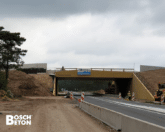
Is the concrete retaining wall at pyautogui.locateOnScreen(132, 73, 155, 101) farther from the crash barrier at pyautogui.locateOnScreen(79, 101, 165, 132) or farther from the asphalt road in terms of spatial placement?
the crash barrier at pyautogui.locateOnScreen(79, 101, 165, 132)

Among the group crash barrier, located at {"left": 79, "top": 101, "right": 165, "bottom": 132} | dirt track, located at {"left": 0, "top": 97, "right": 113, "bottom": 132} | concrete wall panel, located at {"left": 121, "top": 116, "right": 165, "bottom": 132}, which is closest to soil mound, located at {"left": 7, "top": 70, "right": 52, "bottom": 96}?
dirt track, located at {"left": 0, "top": 97, "right": 113, "bottom": 132}

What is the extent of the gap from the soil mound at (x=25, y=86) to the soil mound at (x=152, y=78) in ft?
71.4

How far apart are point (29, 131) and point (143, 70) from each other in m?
45.0

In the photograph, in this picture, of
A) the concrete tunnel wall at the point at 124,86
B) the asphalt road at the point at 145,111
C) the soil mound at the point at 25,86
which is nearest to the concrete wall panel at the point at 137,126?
the asphalt road at the point at 145,111

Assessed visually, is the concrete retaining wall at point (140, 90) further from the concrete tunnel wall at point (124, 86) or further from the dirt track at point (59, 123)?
the dirt track at point (59, 123)

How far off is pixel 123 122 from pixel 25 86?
39902mm

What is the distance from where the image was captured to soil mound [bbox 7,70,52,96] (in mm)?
44125

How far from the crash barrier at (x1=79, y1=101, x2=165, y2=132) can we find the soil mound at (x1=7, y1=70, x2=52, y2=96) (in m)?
33.8

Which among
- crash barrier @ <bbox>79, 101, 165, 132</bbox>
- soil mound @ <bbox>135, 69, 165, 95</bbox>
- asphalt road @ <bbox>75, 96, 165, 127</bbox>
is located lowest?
asphalt road @ <bbox>75, 96, 165, 127</bbox>

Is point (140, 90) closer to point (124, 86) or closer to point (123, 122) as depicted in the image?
point (124, 86)

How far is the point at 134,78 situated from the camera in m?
43.6

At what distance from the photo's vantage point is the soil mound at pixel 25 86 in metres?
44.1

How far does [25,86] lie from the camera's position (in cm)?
4534

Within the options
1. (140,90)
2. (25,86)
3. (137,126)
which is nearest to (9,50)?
(25,86)
